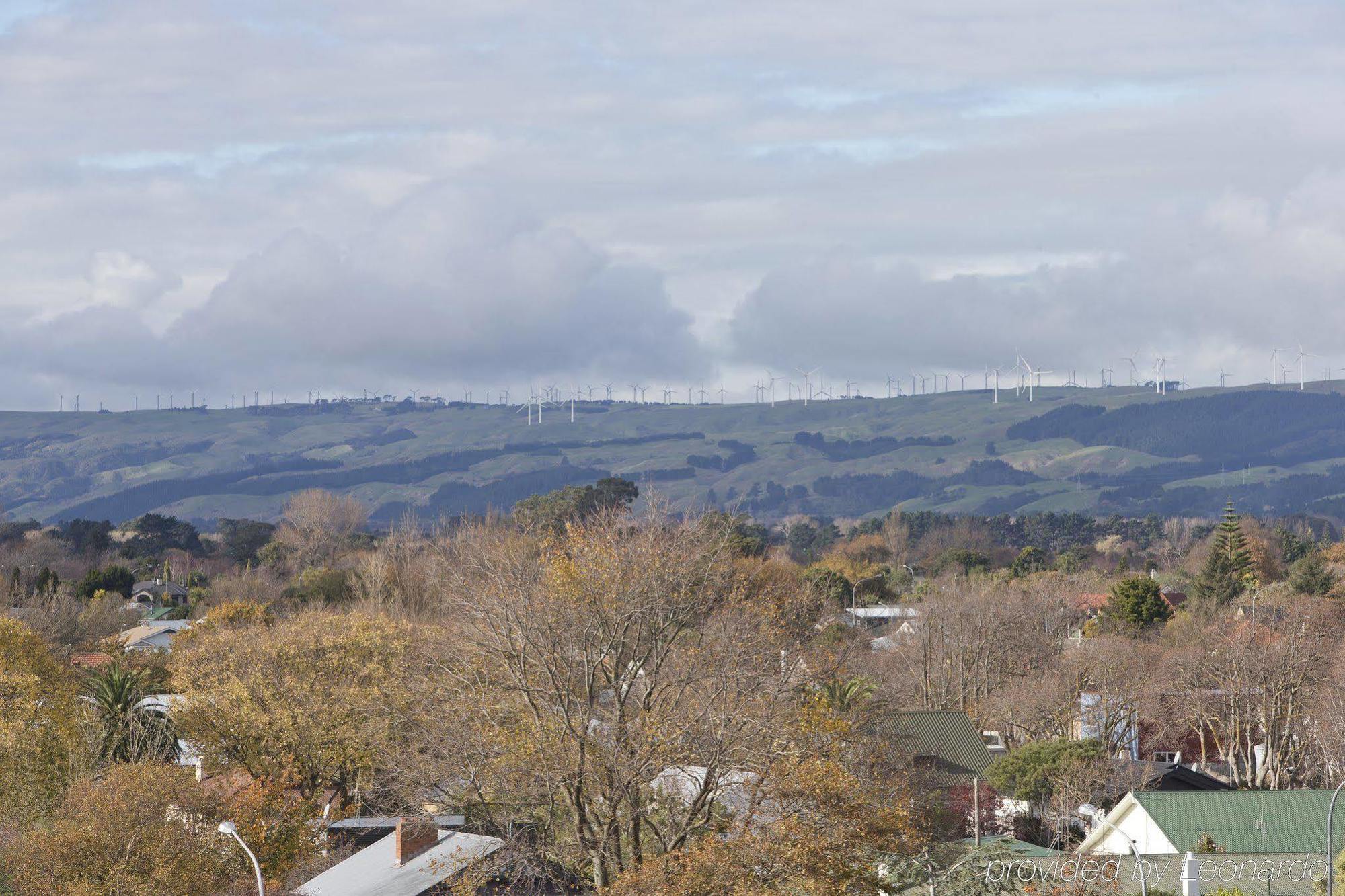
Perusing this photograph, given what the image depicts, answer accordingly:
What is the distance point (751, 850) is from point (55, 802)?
1113 inches

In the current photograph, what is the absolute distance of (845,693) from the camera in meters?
61.6

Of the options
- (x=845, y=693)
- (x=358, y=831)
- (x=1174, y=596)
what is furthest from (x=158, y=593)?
(x=358, y=831)

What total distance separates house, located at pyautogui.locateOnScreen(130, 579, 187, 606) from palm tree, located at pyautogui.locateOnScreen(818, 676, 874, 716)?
79.2m

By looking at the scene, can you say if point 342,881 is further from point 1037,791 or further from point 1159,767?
point 1159,767

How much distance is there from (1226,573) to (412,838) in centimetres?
8200

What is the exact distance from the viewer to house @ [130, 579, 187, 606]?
134875mm

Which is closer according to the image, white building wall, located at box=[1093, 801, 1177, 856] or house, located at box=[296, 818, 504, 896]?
house, located at box=[296, 818, 504, 896]

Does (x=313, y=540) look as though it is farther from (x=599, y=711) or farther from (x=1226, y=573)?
(x=599, y=711)

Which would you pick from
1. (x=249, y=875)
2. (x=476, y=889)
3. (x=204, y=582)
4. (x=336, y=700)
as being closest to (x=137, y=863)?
(x=249, y=875)

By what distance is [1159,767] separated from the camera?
62625 mm

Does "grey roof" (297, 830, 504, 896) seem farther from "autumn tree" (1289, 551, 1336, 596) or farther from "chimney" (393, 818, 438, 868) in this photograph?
"autumn tree" (1289, 551, 1336, 596)

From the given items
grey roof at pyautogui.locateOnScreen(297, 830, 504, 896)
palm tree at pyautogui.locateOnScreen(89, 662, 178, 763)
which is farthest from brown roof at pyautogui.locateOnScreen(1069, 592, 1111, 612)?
grey roof at pyautogui.locateOnScreen(297, 830, 504, 896)

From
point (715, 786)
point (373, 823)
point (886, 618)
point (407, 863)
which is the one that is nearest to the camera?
point (715, 786)

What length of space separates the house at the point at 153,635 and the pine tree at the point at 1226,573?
217 ft
